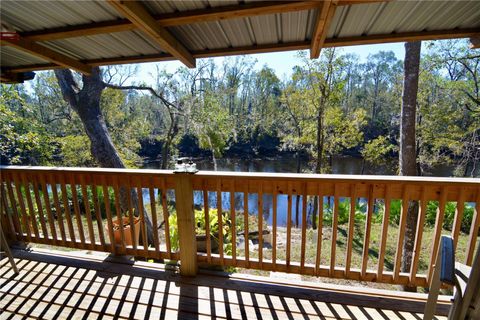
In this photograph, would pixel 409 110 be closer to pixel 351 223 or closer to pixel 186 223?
pixel 351 223

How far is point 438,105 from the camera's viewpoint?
9719 mm

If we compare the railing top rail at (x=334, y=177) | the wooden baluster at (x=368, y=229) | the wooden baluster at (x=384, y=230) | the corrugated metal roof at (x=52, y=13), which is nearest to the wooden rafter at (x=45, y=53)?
the corrugated metal roof at (x=52, y=13)

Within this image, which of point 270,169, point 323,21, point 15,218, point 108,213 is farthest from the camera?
point 270,169

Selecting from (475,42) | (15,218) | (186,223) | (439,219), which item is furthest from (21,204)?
(475,42)

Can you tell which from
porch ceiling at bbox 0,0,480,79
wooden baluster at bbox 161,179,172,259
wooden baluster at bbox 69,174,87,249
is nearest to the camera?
porch ceiling at bbox 0,0,480,79

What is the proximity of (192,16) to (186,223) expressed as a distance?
5.52ft

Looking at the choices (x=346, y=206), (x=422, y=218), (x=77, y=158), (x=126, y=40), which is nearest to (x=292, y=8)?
(x=126, y=40)

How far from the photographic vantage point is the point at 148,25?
1578 millimetres

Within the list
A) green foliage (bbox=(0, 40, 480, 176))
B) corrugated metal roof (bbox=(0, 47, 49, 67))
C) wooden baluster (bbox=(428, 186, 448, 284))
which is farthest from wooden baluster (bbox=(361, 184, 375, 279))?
green foliage (bbox=(0, 40, 480, 176))

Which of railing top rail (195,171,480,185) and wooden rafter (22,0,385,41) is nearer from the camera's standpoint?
wooden rafter (22,0,385,41)

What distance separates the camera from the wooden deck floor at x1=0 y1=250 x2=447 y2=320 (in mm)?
1869

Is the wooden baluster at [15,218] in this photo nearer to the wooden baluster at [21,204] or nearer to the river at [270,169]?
the wooden baluster at [21,204]

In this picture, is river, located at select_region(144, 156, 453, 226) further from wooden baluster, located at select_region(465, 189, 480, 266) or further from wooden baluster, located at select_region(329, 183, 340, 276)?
wooden baluster, located at select_region(465, 189, 480, 266)

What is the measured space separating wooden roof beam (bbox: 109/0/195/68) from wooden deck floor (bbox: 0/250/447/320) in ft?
6.81
